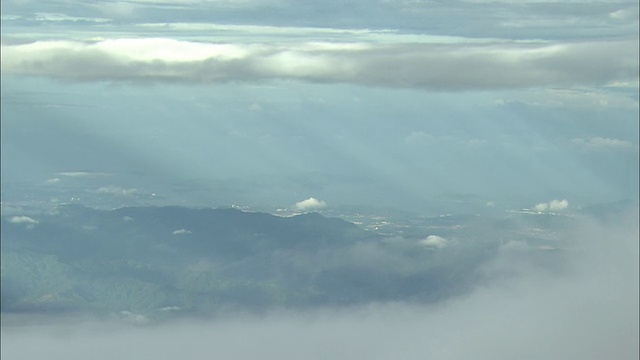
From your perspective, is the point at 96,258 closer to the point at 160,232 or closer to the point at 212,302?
the point at 160,232

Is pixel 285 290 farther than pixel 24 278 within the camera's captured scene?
Yes

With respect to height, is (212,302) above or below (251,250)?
below

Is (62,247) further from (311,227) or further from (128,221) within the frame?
(311,227)

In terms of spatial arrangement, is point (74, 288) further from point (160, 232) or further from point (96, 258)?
point (160, 232)

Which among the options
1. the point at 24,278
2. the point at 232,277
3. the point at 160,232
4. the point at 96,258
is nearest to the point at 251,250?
the point at 232,277

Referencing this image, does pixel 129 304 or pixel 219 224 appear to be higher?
pixel 219 224

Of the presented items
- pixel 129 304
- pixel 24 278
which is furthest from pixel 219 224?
pixel 24 278

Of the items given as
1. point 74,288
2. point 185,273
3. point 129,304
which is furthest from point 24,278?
point 185,273

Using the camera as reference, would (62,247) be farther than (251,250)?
No
